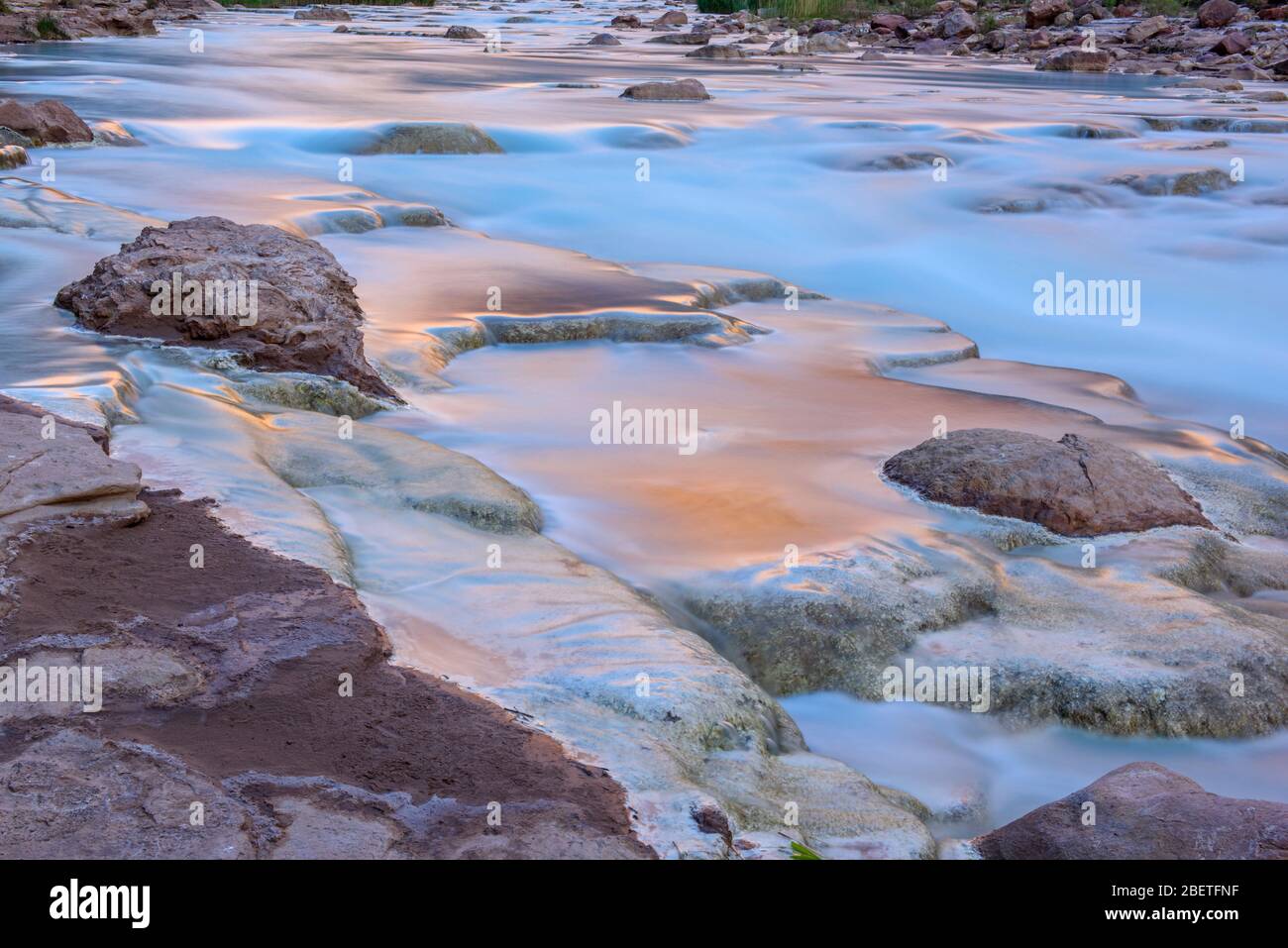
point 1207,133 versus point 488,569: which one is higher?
point 1207,133

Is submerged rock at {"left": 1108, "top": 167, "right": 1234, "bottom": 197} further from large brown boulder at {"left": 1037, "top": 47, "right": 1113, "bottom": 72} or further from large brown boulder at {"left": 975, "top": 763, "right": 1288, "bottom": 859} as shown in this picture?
large brown boulder at {"left": 1037, "top": 47, "right": 1113, "bottom": 72}

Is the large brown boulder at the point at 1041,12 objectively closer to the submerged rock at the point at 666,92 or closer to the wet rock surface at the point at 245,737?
the submerged rock at the point at 666,92

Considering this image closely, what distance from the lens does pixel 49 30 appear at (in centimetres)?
2481

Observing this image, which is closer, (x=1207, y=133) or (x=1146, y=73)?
(x=1207, y=133)

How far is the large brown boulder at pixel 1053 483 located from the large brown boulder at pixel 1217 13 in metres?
26.9

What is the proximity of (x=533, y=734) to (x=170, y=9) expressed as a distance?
128ft

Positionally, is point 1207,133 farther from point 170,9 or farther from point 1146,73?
point 170,9

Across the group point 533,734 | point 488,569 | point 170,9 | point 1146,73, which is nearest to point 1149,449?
point 488,569

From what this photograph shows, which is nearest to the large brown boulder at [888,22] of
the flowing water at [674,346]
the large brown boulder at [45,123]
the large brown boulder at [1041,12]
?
the large brown boulder at [1041,12]

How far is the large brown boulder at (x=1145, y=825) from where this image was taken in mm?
2615

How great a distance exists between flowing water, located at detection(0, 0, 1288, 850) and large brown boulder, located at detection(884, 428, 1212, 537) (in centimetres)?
21

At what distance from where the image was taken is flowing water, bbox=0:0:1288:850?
3553mm

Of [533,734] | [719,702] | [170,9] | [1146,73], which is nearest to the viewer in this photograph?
[533,734]
